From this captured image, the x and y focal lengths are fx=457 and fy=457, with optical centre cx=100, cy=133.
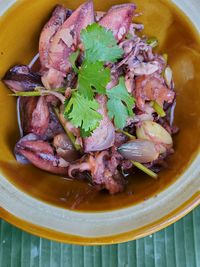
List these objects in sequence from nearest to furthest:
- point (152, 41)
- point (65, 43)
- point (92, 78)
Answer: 1. point (92, 78)
2. point (65, 43)
3. point (152, 41)

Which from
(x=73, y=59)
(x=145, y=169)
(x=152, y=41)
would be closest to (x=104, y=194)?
(x=145, y=169)

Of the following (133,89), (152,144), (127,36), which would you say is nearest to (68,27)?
(127,36)

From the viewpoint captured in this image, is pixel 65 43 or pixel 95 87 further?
pixel 65 43

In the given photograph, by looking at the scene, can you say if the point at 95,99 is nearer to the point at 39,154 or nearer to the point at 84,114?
the point at 84,114

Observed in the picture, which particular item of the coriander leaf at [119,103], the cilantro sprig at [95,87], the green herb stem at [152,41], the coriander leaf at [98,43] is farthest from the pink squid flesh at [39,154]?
the green herb stem at [152,41]

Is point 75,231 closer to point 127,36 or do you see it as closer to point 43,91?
point 43,91
